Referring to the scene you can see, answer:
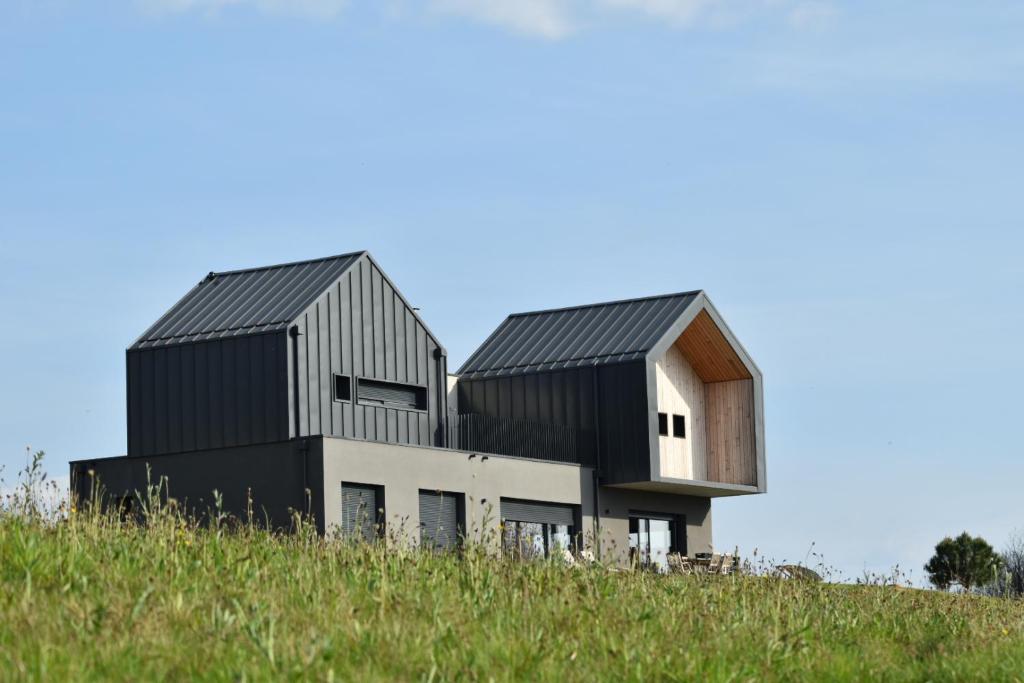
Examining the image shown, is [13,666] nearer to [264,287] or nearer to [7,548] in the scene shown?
[7,548]

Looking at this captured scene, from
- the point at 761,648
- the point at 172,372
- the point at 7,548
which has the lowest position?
the point at 761,648

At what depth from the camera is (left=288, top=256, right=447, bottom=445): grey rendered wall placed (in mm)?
29188

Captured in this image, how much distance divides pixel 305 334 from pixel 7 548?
1944 cm

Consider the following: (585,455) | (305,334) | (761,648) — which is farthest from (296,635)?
(585,455)

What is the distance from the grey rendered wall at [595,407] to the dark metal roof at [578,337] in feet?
0.98

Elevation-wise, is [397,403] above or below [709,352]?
below

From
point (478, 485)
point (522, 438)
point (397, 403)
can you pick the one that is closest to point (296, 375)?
point (397, 403)

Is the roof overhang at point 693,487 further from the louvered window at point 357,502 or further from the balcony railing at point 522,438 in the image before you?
the louvered window at point 357,502

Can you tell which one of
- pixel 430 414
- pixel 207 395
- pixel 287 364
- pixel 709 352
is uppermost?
pixel 709 352

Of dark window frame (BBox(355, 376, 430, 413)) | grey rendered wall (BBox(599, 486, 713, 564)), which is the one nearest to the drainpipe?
dark window frame (BBox(355, 376, 430, 413))

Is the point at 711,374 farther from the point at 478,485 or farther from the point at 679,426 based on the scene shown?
the point at 478,485

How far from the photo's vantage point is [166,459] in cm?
2897

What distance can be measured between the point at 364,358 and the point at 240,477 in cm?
406

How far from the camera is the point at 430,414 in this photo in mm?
32062
